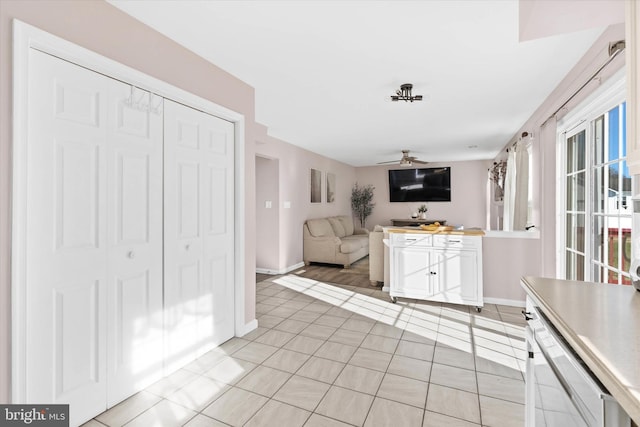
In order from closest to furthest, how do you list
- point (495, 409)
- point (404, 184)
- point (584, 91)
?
point (495, 409) → point (584, 91) → point (404, 184)

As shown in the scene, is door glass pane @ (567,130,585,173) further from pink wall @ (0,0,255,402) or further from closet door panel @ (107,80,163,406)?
closet door panel @ (107,80,163,406)

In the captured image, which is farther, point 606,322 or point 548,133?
point 548,133

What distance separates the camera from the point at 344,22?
1.90 meters

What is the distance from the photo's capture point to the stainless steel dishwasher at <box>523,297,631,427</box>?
70 centimetres

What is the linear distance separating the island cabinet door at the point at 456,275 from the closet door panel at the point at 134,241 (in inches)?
112

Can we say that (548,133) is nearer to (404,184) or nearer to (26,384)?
(26,384)

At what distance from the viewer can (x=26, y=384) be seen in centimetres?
140

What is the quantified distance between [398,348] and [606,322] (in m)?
1.80

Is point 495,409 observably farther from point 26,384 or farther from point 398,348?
point 26,384

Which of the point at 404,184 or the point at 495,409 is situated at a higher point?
the point at 404,184

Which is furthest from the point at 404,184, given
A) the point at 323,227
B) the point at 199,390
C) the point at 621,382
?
the point at 621,382

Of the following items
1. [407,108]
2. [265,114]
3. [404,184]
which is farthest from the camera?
[404,184]

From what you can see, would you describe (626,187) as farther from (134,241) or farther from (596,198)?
(134,241)

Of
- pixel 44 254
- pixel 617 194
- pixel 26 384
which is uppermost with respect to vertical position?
pixel 617 194
